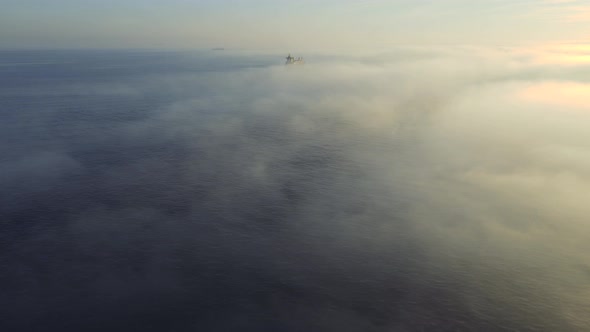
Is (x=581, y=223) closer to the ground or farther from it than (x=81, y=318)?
farther from it

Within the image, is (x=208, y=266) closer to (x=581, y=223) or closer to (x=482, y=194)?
(x=482, y=194)

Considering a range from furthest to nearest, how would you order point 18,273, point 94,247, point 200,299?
point 94,247, point 18,273, point 200,299

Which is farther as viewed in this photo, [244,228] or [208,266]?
[244,228]

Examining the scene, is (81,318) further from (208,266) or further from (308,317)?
(308,317)

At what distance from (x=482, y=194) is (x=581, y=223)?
138 feet

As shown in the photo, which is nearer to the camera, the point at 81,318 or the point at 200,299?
the point at 81,318

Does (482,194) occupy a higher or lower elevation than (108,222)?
higher

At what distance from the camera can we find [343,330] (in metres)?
106

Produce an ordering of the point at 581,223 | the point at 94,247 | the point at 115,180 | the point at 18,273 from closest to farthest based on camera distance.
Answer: the point at 18,273, the point at 94,247, the point at 581,223, the point at 115,180

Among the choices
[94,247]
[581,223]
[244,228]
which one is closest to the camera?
[94,247]

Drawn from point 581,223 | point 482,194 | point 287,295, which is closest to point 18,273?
point 287,295

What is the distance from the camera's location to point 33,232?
14688 cm

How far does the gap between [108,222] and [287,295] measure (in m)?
82.0

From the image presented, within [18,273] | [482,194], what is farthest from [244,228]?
[482,194]
